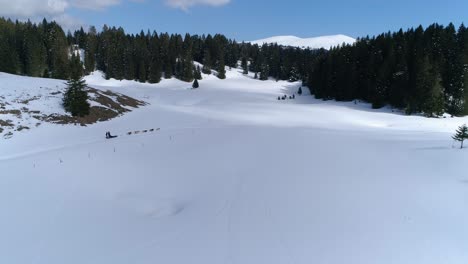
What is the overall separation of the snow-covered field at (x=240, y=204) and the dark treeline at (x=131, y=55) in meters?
52.6

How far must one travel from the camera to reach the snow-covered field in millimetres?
8070

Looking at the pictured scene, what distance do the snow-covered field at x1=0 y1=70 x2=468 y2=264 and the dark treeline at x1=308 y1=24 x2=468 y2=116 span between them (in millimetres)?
31738

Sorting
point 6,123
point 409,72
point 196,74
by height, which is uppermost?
point 409,72

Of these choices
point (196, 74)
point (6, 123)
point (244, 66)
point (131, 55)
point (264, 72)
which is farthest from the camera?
point (244, 66)

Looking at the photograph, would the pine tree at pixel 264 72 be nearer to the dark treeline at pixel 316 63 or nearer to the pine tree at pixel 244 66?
the dark treeline at pixel 316 63

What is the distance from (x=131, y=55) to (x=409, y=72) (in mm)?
69015

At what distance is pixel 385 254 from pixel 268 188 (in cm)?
525

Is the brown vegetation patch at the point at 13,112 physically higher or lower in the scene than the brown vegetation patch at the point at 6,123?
higher

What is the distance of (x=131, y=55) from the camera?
3661 inches

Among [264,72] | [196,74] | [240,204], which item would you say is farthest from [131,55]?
[240,204]

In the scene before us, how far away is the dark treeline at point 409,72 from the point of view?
4834 centimetres

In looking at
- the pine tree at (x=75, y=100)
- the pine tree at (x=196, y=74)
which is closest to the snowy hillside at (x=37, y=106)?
the pine tree at (x=75, y=100)

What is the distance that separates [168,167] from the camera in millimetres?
16125

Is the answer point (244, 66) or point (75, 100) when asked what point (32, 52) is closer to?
point (75, 100)
